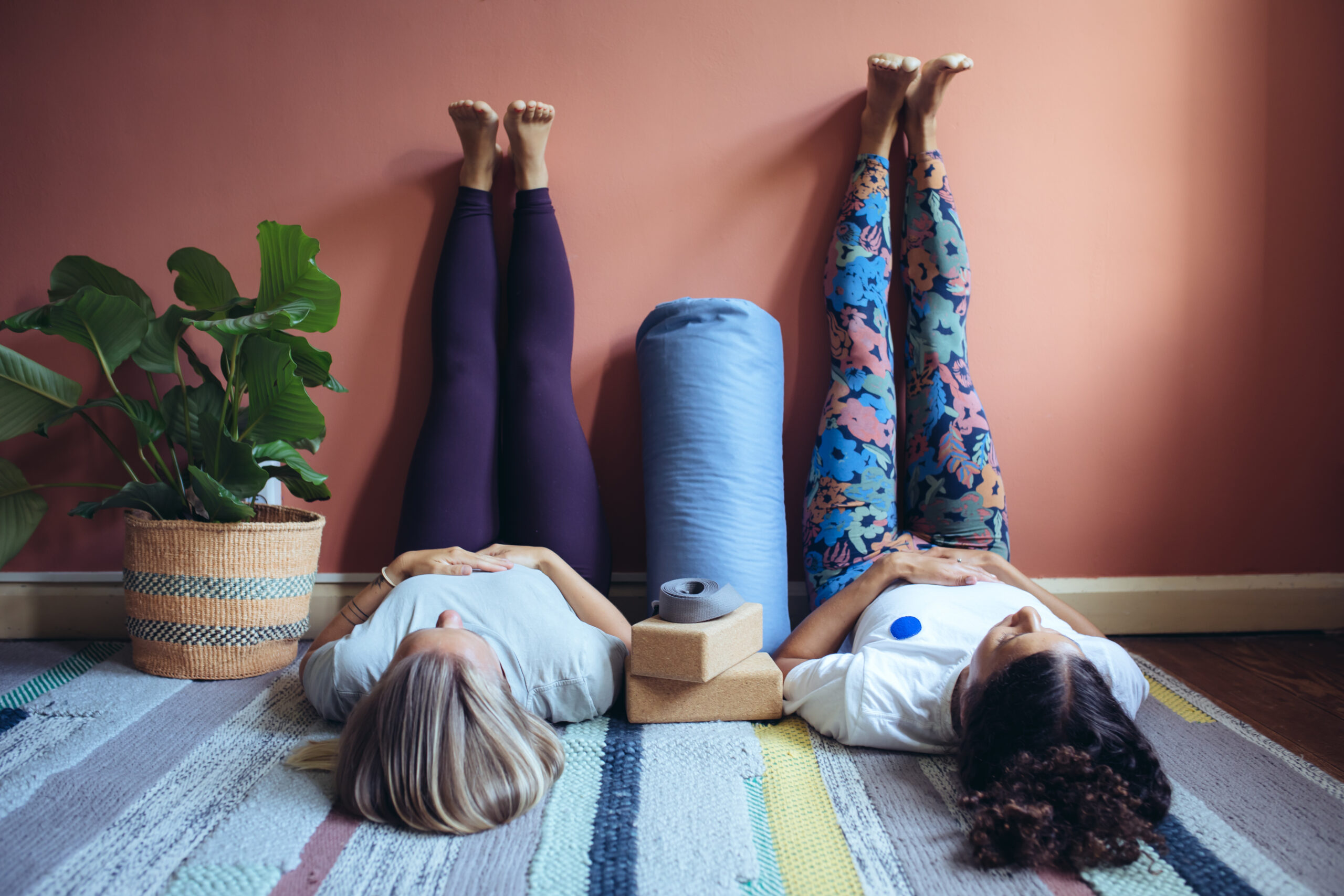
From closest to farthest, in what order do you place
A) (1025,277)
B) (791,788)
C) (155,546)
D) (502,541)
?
(791,788) → (155,546) → (502,541) → (1025,277)

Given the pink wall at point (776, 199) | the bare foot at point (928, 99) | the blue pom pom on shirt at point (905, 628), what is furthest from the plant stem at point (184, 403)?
the bare foot at point (928, 99)

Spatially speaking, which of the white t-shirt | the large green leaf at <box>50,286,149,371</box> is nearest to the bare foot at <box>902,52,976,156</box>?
the white t-shirt

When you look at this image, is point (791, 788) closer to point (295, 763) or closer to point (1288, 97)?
point (295, 763)

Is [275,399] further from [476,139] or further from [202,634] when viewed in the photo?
[476,139]

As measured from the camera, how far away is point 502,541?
1879 mm

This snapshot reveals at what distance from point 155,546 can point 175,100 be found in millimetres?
1228

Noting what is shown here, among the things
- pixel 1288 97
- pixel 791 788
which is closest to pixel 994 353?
pixel 1288 97

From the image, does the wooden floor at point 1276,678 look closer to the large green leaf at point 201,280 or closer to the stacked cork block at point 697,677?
the stacked cork block at point 697,677

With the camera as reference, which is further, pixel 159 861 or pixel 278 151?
pixel 278 151

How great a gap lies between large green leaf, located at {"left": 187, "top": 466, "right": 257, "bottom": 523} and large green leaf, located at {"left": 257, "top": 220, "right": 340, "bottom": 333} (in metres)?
0.37

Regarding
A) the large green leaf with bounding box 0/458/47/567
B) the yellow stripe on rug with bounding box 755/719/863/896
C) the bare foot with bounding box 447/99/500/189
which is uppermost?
the bare foot with bounding box 447/99/500/189

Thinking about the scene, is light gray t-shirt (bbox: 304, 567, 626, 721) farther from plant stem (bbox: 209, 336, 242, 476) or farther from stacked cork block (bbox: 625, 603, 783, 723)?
plant stem (bbox: 209, 336, 242, 476)

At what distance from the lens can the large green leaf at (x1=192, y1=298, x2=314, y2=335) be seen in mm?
1488

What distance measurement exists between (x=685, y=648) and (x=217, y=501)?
1050 millimetres
